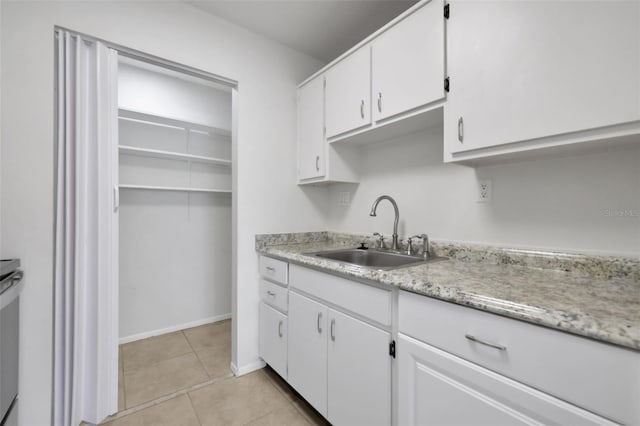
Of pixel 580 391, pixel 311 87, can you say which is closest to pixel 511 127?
pixel 580 391

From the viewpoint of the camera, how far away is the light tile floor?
1418mm

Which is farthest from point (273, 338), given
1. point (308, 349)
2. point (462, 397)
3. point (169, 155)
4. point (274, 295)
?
point (169, 155)

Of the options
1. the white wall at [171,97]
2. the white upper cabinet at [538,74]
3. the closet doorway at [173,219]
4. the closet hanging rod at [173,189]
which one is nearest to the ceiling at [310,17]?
the white upper cabinet at [538,74]

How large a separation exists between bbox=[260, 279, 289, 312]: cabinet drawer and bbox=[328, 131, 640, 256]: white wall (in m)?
0.77

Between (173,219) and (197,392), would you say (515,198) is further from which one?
(173,219)

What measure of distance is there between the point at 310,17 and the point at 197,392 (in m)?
2.51

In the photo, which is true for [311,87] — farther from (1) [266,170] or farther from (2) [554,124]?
(2) [554,124]

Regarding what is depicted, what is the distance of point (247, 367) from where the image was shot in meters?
1.83

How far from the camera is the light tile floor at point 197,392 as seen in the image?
1.42m

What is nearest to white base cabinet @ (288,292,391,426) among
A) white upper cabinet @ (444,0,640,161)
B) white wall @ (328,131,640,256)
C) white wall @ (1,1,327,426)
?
white wall @ (1,1,327,426)

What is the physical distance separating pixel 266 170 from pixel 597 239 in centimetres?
180

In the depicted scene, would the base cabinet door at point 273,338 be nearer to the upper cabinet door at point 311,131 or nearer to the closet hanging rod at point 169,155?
the upper cabinet door at point 311,131

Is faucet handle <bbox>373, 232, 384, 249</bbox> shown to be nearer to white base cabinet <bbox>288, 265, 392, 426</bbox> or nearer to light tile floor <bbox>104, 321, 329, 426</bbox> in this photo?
white base cabinet <bbox>288, 265, 392, 426</bbox>

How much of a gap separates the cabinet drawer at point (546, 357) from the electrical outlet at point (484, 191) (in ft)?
2.45
